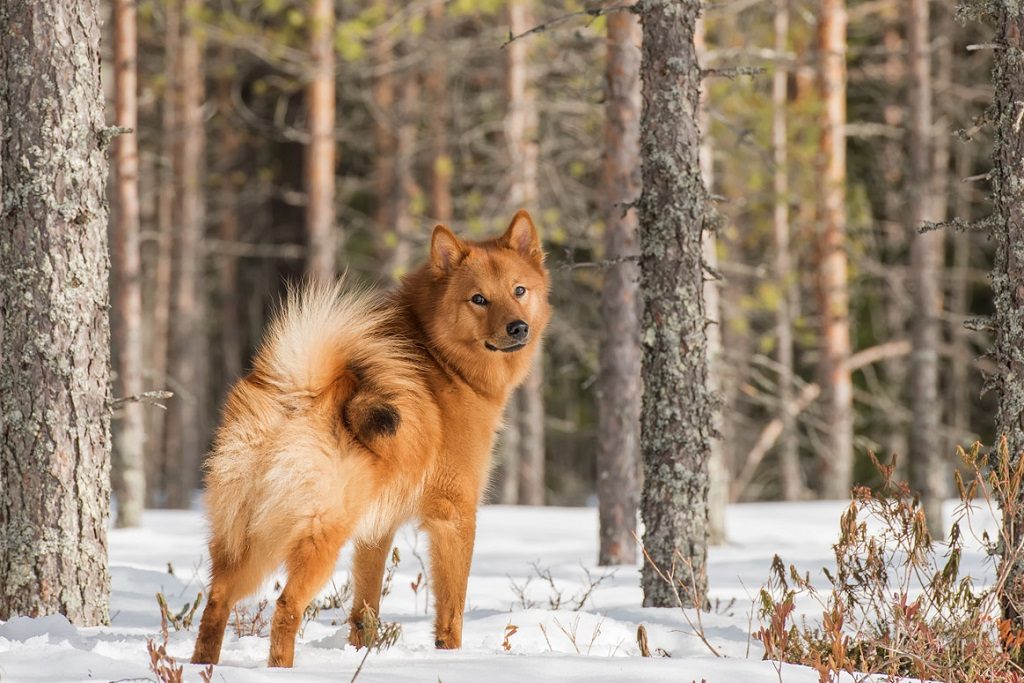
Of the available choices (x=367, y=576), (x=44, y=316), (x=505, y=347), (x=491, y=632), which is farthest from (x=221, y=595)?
(x=505, y=347)

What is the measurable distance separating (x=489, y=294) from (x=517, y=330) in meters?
0.26

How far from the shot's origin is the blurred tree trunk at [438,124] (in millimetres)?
18094

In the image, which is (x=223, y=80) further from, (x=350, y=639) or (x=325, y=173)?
(x=350, y=639)

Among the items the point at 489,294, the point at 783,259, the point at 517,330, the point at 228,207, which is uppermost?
the point at 228,207

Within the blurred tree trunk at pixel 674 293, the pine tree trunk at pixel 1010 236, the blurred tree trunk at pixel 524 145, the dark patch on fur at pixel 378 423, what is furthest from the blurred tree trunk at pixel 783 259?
the dark patch on fur at pixel 378 423

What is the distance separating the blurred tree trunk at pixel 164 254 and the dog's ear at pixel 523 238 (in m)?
10.1

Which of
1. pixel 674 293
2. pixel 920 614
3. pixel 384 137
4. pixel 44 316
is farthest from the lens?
pixel 384 137

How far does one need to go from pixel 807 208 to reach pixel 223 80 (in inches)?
488

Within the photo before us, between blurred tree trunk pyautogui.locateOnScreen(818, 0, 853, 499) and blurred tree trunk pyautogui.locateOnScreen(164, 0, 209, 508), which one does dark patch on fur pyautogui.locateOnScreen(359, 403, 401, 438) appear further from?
blurred tree trunk pyautogui.locateOnScreen(164, 0, 209, 508)

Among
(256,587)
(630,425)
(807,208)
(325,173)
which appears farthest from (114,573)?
(807,208)

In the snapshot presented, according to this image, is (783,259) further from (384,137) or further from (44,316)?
(44,316)

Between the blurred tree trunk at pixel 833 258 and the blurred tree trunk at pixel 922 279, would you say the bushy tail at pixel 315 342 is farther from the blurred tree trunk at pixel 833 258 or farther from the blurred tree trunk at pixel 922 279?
the blurred tree trunk at pixel 833 258

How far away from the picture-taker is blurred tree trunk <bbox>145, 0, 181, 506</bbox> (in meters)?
18.5

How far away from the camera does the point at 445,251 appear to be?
232 inches
